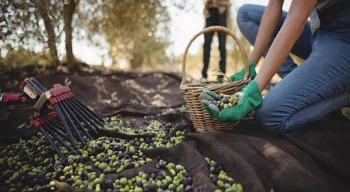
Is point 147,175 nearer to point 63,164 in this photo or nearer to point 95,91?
point 63,164

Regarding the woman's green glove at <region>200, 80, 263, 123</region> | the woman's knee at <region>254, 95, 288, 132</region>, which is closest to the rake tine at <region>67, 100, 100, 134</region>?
the woman's green glove at <region>200, 80, 263, 123</region>

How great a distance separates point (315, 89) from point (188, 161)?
2.84 ft

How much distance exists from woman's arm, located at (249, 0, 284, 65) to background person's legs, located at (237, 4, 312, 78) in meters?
0.21

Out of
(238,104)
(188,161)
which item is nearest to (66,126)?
(188,161)

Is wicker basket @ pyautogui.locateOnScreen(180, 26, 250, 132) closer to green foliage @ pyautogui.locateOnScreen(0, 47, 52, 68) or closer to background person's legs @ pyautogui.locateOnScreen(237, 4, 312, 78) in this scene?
background person's legs @ pyautogui.locateOnScreen(237, 4, 312, 78)

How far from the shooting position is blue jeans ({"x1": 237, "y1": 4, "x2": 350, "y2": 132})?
69.5 inches

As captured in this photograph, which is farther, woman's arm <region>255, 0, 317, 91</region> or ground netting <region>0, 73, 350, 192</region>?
woman's arm <region>255, 0, 317, 91</region>

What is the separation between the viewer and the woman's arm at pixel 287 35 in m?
1.61

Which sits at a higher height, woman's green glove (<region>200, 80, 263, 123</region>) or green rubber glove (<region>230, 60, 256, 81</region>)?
green rubber glove (<region>230, 60, 256, 81</region>)

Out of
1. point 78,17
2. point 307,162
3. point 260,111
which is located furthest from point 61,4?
point 307,162

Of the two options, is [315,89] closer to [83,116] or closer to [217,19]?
[83,116]

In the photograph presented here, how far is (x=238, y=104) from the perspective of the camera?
1.59 m

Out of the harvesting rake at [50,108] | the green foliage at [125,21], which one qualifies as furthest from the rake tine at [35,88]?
the green foliage at [125,21]

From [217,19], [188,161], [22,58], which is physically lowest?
[188,161]
